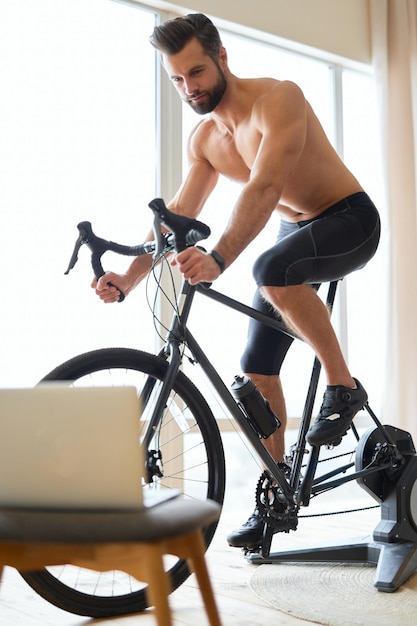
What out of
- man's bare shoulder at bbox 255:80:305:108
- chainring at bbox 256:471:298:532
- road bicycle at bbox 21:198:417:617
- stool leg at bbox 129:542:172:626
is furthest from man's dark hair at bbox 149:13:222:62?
stool leg at bbox 129:542:172:626

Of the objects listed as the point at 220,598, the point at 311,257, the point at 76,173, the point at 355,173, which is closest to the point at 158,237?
the point at 311,257

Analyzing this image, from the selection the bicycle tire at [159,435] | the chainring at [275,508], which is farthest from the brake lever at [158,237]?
the chainring at [275,508]

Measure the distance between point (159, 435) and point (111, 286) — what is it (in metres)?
0.42

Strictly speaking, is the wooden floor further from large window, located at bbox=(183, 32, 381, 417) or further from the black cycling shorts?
large window, located at bbox=(183, 32, 381, 417)

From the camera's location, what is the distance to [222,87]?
2.01 metres

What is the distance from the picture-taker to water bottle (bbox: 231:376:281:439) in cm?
192

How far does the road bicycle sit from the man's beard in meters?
0.39

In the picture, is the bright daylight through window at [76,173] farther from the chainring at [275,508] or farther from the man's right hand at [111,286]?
the chainring at [275,508]

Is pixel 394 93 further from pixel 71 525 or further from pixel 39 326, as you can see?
pixel 71 525

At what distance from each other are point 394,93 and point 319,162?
2068 millimetres

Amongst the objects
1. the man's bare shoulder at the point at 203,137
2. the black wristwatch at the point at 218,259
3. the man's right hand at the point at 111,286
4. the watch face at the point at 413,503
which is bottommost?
the watch face at the point at 413,503

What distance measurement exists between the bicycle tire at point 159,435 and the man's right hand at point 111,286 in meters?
0.24

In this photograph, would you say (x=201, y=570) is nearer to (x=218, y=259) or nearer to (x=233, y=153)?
(x=218, y=259)

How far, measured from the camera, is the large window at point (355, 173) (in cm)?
350
